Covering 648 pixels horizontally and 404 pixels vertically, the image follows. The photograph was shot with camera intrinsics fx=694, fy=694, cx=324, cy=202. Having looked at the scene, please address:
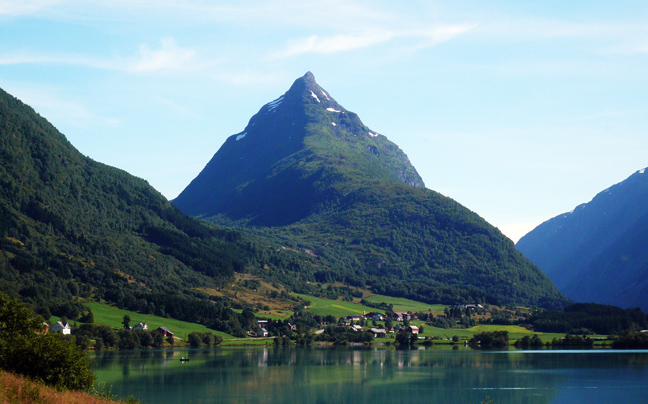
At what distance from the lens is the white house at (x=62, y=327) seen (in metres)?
125

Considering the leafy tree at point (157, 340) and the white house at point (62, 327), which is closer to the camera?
the white house at point (62, 327)

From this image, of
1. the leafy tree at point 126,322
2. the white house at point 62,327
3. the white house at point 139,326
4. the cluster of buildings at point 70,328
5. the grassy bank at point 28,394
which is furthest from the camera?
the white house at point 139,326

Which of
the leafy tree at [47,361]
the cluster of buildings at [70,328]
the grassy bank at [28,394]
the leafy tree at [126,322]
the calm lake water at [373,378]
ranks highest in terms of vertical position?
the leafy tree at [126,322]

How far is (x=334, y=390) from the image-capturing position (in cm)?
7762

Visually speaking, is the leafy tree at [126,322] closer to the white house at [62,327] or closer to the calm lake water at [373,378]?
the white house at [62,327]

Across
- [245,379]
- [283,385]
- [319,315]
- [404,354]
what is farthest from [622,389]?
[319,315]

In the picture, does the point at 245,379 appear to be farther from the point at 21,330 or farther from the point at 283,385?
the point at 21,330

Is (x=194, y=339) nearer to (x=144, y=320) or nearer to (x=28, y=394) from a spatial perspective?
(x=144, y=320)

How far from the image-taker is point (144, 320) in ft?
525

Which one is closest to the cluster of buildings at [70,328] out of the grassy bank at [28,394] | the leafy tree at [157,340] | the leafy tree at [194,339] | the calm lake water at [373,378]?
the leafy tree at [157,340]

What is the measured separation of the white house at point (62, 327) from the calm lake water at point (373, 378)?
41.5 ft

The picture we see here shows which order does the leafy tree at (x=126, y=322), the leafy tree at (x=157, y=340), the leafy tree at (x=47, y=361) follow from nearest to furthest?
the leafy tree at (x=47, y=361), the leafy tree at (x=157, y=340), the leafy tree at (x=126, y=322)

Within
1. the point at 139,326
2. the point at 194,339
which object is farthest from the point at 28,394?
the point at 139,326

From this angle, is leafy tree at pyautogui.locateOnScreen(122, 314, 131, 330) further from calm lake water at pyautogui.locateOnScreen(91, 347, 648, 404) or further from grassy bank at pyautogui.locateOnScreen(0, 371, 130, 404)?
grassy bank at pyautogui.locateOnScreen(0, 371, 130, 404)
